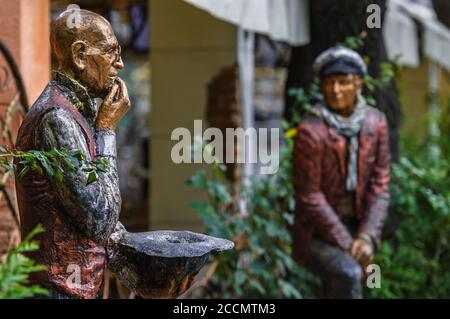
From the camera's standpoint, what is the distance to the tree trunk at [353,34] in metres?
6.81

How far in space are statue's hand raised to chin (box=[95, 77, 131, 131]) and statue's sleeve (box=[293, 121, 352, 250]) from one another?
201cm

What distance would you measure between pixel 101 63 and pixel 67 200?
0.55 metres

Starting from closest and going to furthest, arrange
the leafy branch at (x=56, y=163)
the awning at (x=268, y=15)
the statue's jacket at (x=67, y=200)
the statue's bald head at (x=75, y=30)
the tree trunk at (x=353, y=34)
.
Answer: the leafy branch at (x=56, y=163) → the statue's jacket at (x=67, y=200) → the statue's bald head at (x=75, y=30) → the awning at (x=268, y=15) → the tree trunk at (x=353, y=34)

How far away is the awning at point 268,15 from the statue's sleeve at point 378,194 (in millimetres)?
1348

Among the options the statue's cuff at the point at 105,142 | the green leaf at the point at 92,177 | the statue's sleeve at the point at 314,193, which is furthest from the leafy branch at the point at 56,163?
the statue's sleeve at the point at 314,193

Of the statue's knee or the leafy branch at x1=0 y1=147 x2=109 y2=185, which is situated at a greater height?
the leafy branch at x1=0 y1=147 x2=109 y2=185

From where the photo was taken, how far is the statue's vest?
318 centimetres

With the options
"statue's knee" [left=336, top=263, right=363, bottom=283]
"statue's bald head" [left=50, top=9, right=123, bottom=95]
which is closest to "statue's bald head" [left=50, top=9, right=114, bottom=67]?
"statue's bald head" [left=50, top=9, right=123, bottom=95]

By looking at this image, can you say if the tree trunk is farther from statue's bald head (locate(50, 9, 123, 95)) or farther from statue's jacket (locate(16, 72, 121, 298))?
statue's jacket (locate(16, 72, 121, 298))

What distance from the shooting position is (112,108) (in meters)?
3.37

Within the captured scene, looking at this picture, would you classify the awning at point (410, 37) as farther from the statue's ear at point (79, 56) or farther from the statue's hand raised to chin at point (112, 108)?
the statue's ear at point (79, 56)

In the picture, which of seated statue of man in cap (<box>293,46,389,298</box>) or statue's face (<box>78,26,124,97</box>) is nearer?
statue's face (<box>78,26,124,97</box>)

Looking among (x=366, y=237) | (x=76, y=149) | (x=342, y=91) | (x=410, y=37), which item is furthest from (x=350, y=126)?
(x=410, y=37)

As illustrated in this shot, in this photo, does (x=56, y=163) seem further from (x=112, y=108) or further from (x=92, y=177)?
(x=112, y=108)
